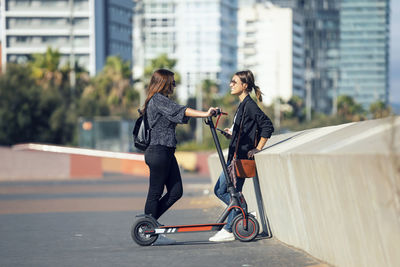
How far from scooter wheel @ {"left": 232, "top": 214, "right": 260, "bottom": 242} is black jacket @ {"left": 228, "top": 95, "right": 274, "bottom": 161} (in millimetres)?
679

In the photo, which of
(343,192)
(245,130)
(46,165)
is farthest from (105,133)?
(343,192)

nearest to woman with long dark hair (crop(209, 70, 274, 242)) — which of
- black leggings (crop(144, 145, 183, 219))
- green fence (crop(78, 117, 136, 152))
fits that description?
black leggings (crop(144, 145, 183, 219))

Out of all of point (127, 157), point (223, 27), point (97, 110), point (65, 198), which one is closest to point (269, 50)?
point (223, 27)

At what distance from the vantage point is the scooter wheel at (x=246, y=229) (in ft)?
28.0

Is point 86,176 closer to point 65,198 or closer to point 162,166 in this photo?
point 65,198

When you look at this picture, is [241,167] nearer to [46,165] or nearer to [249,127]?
[249,127]

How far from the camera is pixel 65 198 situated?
63.5 ft

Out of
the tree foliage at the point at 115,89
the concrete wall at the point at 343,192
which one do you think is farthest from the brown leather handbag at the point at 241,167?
the tree foliage at the point at 115,89

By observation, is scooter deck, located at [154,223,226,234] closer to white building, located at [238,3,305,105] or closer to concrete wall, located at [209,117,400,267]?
concrete wall, located at [209,117,400,267]

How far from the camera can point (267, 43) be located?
179875mm

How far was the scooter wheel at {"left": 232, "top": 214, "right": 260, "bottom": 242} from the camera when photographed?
28.0 ft

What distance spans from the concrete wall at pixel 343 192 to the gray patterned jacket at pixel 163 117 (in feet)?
3.01

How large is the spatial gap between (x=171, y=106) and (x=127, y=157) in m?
30.1

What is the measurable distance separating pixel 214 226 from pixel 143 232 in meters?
0.71
